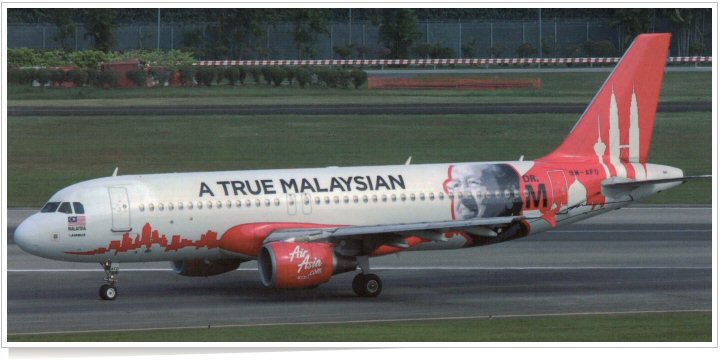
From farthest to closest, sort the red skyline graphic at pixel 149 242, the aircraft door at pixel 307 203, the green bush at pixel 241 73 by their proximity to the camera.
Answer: the green bush at pixel 241 73, the aircraft door at pixel 307 203, the red skyline graphic at pixel 149 242

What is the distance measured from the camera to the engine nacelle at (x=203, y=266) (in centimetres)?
3875

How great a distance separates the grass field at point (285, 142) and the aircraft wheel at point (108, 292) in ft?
77.0

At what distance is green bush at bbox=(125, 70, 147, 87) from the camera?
94750mm

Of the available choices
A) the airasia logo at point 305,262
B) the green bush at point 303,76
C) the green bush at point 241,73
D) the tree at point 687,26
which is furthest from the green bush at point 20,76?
the airasia logo at point 305,262

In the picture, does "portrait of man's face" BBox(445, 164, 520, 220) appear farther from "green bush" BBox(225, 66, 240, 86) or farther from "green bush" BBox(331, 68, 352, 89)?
"green bush" BBox(225, 66, 240, 86)

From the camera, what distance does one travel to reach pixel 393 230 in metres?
36.2

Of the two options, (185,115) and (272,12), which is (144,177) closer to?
(185,115)

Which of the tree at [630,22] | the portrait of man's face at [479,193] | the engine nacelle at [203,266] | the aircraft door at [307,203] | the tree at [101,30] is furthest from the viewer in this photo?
the tree at [101,30]

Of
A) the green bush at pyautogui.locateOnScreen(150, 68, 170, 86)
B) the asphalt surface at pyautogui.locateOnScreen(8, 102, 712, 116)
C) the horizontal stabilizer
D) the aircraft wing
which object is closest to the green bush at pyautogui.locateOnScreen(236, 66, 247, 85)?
the green bush at pyautogui.locateOnScreen(150, 68, 170, 86)

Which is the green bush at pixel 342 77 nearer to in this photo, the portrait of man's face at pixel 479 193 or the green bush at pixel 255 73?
the green bush at pixel 255 73

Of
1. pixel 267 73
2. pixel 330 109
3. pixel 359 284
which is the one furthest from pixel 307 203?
pixel 267 73

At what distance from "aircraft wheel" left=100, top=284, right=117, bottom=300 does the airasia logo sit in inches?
198

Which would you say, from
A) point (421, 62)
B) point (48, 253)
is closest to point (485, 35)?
point (421, 62)

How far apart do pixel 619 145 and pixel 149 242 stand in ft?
48.6
